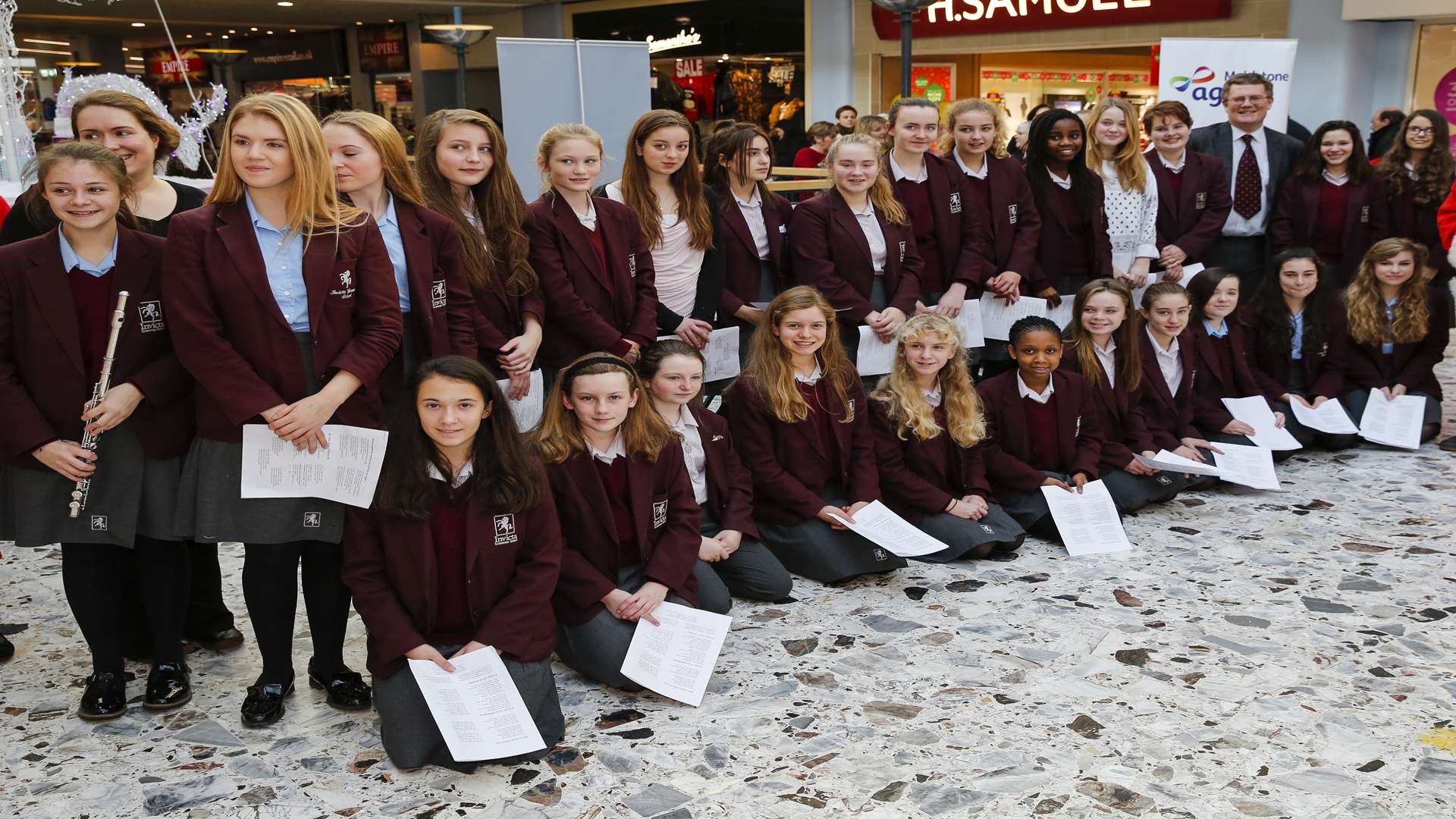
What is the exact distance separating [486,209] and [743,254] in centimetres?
130

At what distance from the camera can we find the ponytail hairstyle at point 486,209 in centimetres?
355

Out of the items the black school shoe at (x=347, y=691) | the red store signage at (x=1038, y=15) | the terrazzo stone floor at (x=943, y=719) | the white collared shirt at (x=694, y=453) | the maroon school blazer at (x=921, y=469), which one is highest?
the red store signage at (x=1038, y=15)

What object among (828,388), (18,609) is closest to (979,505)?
(828,388)

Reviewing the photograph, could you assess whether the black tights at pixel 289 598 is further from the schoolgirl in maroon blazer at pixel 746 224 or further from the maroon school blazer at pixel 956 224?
the maroon school blazer at pixel 956 224

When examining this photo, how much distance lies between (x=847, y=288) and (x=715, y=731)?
2180 mm

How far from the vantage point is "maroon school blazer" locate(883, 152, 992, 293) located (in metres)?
4.89

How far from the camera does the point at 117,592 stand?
303cm

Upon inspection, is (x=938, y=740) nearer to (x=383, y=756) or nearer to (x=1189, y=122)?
(x=383, y=756)

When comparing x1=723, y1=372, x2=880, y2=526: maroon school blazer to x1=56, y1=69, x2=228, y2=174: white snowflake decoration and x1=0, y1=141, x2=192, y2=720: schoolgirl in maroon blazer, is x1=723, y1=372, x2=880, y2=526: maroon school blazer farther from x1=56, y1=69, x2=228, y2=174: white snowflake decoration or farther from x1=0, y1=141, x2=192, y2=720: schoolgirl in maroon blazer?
x1=56, y1=69, x2=228, y2=174: white snowflake decoration

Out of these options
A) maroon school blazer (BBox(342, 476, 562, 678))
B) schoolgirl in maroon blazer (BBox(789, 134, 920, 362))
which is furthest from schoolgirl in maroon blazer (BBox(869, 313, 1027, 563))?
maroon school blazer (BBox(342, 476, 562, 678))

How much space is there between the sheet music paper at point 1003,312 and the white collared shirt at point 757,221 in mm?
983

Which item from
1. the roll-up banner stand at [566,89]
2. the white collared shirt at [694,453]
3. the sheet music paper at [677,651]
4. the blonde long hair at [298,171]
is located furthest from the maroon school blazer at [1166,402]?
the blonde long hair at [298,171]

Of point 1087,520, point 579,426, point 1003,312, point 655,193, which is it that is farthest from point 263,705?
point 1003,312

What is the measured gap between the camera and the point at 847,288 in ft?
15.2
